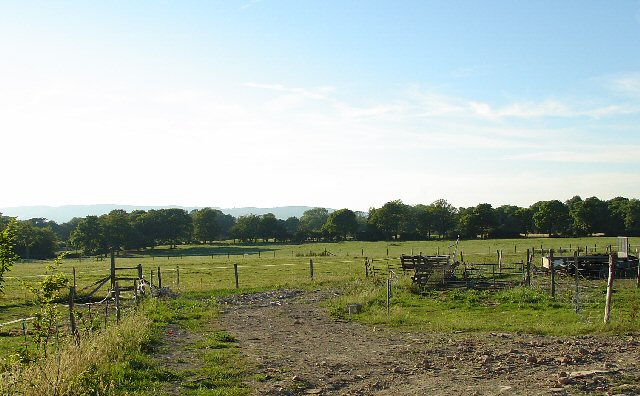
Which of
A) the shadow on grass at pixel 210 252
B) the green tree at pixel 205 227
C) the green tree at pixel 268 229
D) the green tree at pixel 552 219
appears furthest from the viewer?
the green tree at pixel 268 229

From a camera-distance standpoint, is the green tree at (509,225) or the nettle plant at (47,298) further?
the green tree at (509,225)

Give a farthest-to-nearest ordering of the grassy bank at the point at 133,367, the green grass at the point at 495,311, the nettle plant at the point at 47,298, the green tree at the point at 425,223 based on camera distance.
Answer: the green tree at the point at 425,223, the green grass at the point at 495,311, the nettle plant at the point at 47,298, the grassy bank at the point at 133,367

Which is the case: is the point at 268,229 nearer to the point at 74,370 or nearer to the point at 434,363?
the point at 434,363

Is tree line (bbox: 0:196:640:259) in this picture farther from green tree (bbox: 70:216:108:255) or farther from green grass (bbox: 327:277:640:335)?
green grass (bbox: 327:277:640:335)

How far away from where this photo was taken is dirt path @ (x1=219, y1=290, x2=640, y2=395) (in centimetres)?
1075

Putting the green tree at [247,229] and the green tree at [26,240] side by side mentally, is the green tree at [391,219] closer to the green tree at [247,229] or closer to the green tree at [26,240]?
the green tree at [247,229]

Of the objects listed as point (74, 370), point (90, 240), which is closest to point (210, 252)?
point (90, 240)

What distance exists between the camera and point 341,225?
424ft

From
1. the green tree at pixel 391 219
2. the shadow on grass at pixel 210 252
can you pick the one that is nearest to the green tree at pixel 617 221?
the green tree at pixel 391 219

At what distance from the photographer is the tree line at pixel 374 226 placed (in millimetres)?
111188

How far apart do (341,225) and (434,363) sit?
381 ft

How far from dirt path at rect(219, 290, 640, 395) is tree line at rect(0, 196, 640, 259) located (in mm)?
99196

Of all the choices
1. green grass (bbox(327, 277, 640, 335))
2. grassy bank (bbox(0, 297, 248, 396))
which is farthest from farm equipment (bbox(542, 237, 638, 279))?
grassy bank (bbox(0, 297, 248, 396))

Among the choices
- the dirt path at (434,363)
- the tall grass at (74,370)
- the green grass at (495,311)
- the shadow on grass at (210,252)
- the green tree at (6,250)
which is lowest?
the shadow on grass at (210,252)
